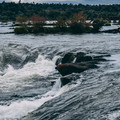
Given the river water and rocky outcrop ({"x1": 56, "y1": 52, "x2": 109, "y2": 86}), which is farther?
rocky outcrop ({"x1": 56, "y1": 52, "x2": 109, "y2": 86})

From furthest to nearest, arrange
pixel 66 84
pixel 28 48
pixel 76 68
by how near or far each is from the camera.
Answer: pixel 28 48, pixel 76 68, pixel 66 84

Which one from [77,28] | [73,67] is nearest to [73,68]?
[73,67]

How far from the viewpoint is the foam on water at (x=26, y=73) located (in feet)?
94.3

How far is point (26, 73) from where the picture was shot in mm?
34031

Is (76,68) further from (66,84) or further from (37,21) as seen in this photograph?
(37,21)

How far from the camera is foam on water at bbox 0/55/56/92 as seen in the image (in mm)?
28750

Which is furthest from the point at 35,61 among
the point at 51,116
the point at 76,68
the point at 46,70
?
the point at 51,116

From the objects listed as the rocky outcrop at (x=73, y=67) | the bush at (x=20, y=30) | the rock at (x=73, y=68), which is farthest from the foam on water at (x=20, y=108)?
the bush at (x=20, y=30)

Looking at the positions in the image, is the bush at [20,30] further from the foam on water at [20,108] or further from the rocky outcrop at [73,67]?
the foam on water at [20,108]

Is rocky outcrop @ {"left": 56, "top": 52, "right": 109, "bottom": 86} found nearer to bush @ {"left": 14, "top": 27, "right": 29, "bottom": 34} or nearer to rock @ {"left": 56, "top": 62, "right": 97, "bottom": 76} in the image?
rock @ {"left": 56, "top": 62, "right": 97, "bottom": 76}

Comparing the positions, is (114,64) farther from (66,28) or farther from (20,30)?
(66,28)

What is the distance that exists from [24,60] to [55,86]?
53.2ft

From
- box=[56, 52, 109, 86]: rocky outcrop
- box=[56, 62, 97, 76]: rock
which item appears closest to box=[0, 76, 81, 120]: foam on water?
box=[56, 52, 109, 86]: rocky outcrop

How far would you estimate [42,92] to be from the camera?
25812 mm
